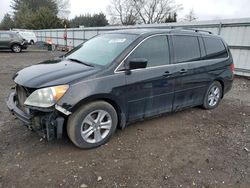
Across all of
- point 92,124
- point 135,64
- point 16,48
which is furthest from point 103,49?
point 16,48

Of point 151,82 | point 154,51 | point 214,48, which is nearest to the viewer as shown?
point 151,82

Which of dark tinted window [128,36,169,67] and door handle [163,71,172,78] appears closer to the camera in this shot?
dark tinted window [128,36,169,67]

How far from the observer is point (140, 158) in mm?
3178

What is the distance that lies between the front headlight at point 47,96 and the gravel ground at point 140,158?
81 centimetres

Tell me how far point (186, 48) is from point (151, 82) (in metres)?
1.19

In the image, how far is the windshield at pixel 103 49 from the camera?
11.6 feet

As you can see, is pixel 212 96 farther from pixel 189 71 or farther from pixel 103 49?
pixel 103 49

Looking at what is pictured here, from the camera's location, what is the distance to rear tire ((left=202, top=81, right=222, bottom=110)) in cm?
497

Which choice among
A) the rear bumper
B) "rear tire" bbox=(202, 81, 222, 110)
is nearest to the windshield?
the rear bumper

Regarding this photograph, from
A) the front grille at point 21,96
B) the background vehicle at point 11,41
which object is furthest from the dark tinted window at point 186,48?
the background vehicle at point 11,41

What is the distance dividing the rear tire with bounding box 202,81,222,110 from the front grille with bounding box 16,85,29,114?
3643mm

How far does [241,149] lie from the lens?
3.55 meters

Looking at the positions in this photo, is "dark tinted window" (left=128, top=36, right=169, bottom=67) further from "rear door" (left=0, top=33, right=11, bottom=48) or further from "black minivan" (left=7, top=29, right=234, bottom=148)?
"rear door" (left=0, top=33, right=11, bottom=48)

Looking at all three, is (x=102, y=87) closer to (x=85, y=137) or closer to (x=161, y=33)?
(x=85, y=137)
